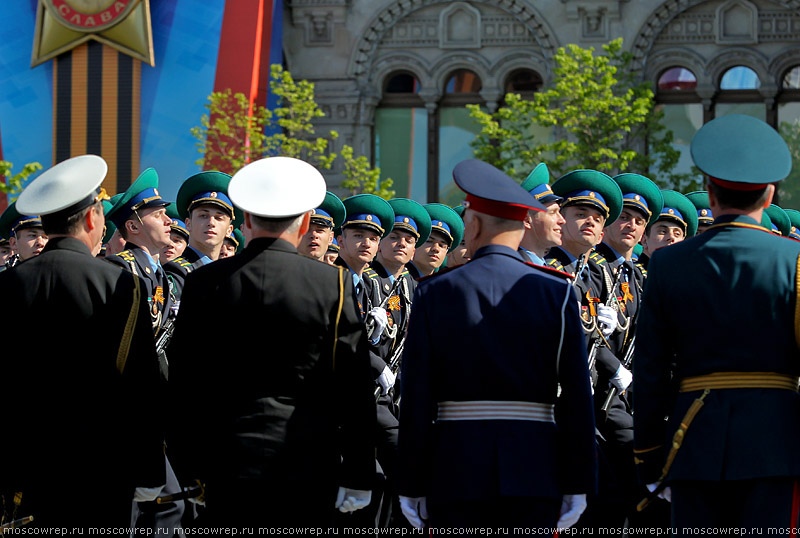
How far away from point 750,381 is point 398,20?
25.1 metres

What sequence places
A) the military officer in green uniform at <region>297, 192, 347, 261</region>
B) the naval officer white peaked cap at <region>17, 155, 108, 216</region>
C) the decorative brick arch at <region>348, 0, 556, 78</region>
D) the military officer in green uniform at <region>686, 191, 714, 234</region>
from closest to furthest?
1. the naval officer white peaked cap at <region>17, 155, 108, 216</region>
2. the military officer in green uniform at <region>297, 192, 347, 261</region>
3. the military officer in green uniform at <region>686, 191, 714, 234</region>
4. the decorative brick arch at <region>348, 0, 556, 78</region>

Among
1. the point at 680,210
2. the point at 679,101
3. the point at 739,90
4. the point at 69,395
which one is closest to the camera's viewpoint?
the point at 69,395

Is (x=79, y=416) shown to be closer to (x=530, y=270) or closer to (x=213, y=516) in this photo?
(x=213, y=516)

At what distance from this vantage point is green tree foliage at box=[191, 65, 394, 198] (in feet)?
81.3

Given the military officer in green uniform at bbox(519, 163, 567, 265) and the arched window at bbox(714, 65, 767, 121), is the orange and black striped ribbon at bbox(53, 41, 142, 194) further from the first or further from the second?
the military officer in green uniform at bbox(519, 163, 567, 265)

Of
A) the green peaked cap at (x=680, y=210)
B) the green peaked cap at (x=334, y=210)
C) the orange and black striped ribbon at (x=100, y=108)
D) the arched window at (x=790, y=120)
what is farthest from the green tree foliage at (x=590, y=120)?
the green peaked cap at (x=334, y=210)

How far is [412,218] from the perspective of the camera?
931cm

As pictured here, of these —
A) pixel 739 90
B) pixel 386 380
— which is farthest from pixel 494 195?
pixel 739 90

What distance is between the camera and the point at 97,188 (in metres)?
4.79

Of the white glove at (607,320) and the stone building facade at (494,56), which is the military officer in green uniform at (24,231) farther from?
the stone building facade at (494,56)

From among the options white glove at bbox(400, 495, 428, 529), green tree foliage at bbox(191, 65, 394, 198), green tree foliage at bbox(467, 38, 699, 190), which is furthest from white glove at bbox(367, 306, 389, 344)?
green tree foliage at bbox(467, 38, 699, 190)

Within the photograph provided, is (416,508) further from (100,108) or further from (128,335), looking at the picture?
(100,108)

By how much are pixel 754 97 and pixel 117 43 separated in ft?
50.6

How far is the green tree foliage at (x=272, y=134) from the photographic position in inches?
975
